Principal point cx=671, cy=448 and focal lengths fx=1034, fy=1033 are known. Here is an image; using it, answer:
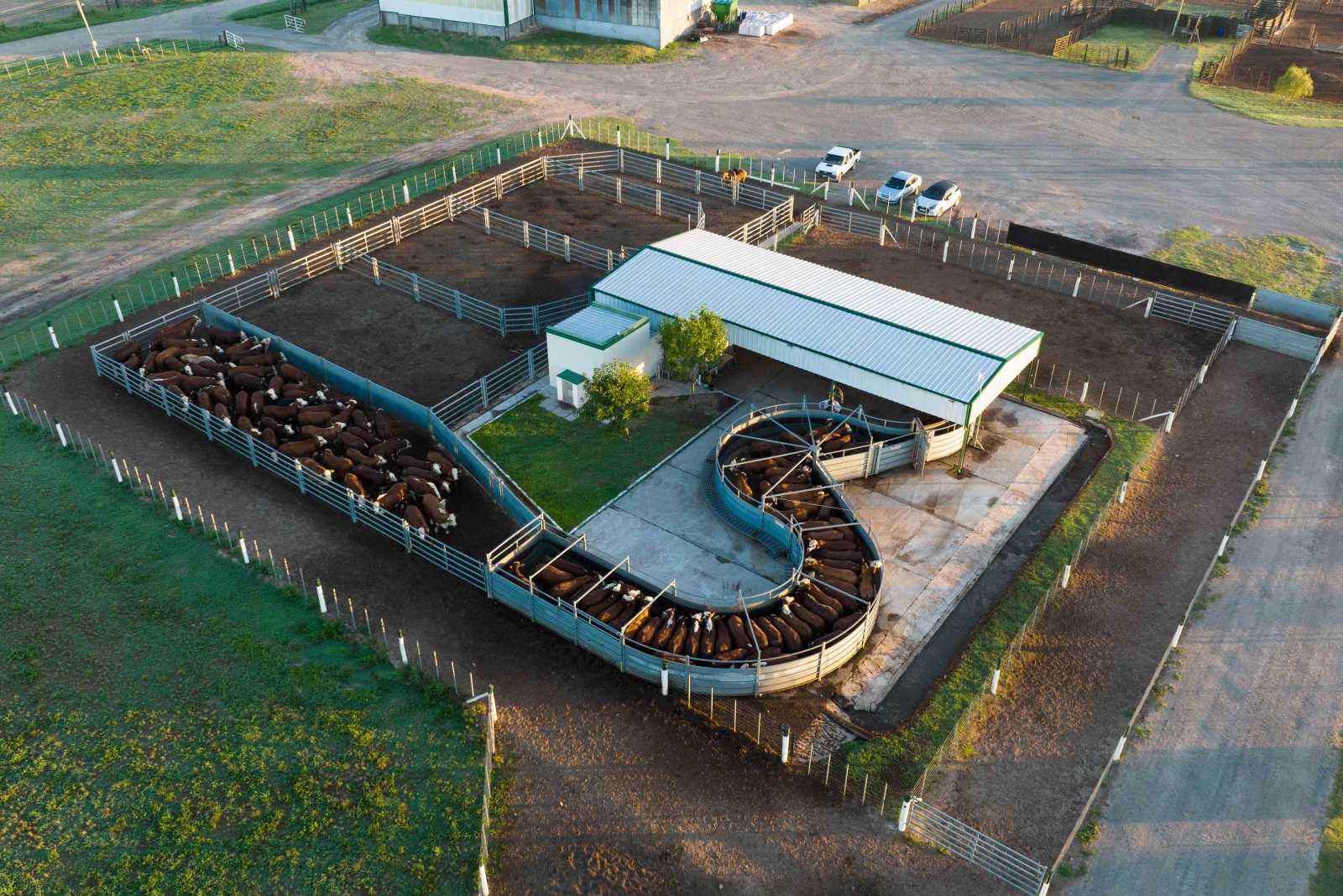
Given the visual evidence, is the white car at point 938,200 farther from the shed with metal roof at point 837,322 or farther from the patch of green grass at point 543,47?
the patch of green grass at point 543,47

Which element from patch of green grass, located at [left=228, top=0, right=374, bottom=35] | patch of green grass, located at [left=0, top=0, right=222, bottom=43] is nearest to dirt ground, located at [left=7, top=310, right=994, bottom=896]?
patch of green grass, located at [left=228, top=0, right=374, bottom=35]

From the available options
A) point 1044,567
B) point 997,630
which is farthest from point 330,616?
point 1044,567

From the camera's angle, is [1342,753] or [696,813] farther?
[1342,753]

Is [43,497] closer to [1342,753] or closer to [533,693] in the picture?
[533,693]

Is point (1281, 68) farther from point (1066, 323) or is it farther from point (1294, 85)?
point (1066, 323)

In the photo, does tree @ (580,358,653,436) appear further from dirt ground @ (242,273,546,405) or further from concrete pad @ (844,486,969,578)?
concrete pad @ (844,486,969,578)
